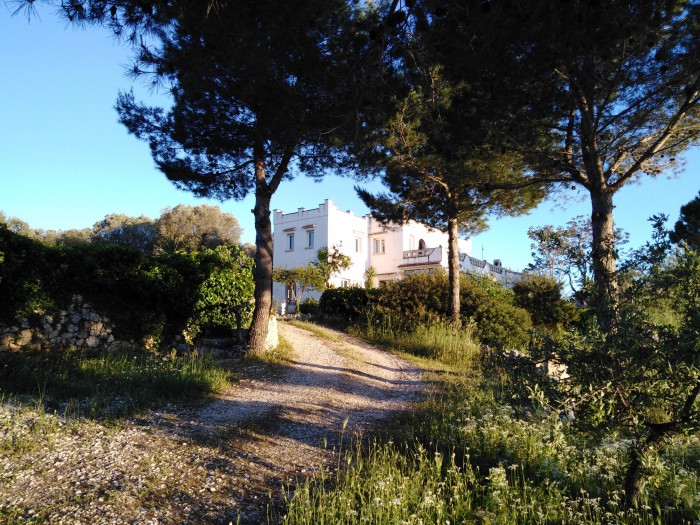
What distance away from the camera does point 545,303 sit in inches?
674

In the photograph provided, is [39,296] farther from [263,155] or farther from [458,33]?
[458,33]

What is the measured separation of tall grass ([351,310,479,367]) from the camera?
10.4 m

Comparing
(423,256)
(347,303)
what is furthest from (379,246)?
(347,303)

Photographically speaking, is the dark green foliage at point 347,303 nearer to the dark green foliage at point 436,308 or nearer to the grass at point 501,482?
the dark green foliage at point 436,308

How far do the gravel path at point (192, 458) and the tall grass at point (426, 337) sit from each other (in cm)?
345

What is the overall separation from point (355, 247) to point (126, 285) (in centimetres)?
2510

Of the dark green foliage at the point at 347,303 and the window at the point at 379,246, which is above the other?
the window at the point at 379,246

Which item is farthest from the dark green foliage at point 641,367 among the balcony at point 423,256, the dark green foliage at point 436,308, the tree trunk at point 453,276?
the balcony at point 423,256

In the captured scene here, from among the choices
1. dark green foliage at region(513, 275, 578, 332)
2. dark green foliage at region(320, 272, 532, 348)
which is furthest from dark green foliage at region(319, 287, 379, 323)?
dark green foliage at region(513, 275, 578, 332)

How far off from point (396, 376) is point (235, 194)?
5.52 meters

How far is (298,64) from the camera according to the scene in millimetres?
5398

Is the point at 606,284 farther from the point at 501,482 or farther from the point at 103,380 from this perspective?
the point at 103,380

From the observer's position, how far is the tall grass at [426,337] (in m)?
10.4

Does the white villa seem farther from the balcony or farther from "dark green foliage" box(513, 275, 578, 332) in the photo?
"dark green foliage" box(513, 275, 578, 332)
